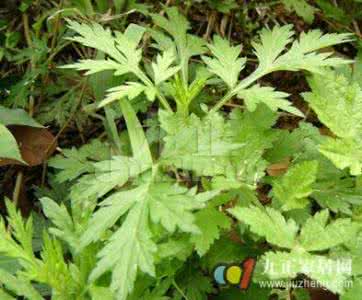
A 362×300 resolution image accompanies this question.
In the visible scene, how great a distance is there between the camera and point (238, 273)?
4.42ft

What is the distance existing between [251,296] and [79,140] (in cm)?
82

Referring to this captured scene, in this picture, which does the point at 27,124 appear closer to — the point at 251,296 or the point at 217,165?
the point at 217,165

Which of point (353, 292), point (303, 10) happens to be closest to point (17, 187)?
point (353, 292)

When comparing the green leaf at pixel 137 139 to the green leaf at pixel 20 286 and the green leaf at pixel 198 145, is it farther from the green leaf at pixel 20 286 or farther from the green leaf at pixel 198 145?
the green leaf at pixel 20 286

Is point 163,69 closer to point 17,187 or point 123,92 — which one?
point 123,92

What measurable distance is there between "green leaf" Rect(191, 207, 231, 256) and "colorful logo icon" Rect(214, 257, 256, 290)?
119mm

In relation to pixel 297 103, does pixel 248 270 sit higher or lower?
lower

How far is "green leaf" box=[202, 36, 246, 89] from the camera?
1.42m

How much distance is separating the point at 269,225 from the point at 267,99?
0.30 m

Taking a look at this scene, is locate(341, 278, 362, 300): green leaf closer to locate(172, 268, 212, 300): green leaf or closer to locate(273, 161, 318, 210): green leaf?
locate(273, 161, 318, 210): green leaf

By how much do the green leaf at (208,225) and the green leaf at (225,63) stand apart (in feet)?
1.08

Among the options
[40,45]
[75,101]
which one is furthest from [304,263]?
[40,45]

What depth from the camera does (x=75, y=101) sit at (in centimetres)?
179

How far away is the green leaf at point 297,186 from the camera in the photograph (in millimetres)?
1252
